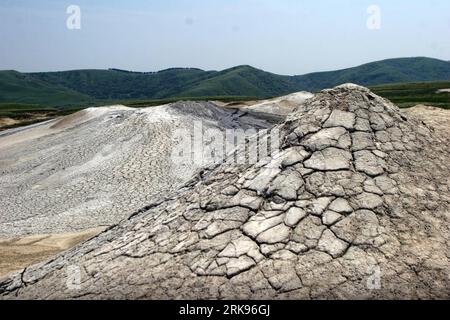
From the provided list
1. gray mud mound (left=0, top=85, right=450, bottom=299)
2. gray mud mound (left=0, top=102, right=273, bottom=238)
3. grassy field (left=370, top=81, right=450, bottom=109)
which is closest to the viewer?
gray mud mound (left=0, top=85, right=450, bottom=299)

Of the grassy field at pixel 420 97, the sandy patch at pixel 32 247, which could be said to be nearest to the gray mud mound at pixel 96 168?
the sandy patch at pixel 32 247

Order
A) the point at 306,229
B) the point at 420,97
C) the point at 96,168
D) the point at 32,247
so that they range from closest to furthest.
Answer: the point at 306,229
the point at 32,247
the point at 96,168
the point at 420,97

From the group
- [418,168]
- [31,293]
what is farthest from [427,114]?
[31,293]

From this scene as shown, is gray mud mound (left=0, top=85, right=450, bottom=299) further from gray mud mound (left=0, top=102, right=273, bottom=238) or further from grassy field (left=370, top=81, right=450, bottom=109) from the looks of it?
grassy field (left=370, top=81, right=450, bottom=109)

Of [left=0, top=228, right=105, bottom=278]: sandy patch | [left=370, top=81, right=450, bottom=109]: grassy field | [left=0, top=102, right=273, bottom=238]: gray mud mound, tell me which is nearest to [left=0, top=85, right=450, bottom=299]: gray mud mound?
[left=0, top=228, right=105, bottom=278]: sandy patch

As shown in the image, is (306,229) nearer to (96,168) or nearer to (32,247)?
(32,247)

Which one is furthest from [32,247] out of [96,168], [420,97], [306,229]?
[420,97]
